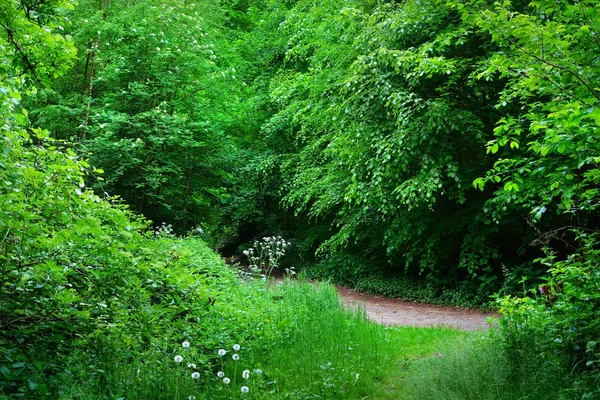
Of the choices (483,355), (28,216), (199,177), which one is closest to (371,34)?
(199,177)

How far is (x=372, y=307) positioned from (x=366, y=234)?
2.81 metres

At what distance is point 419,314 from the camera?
1036 centimetres

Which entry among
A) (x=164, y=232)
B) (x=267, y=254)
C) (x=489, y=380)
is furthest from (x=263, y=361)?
(x=267, y=254)

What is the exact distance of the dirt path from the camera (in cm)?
895

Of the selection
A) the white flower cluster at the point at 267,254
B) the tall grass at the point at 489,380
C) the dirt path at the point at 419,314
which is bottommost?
the dirt path at the point at 419,314

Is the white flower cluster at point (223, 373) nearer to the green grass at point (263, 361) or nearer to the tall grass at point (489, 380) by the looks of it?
the green grass at point (263, 361)

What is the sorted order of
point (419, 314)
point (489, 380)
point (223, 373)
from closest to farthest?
point (223, 373), point (489, 380), point (419, 314)

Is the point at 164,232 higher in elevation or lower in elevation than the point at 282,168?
lower

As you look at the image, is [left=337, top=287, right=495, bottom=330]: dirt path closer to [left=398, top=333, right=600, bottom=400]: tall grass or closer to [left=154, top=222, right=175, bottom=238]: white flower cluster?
[left=154, top=222, right=175, bottom=238]: white flower cluster

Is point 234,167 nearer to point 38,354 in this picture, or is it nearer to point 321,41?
point 321,41

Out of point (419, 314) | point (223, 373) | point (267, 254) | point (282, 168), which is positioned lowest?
point (419, 314)

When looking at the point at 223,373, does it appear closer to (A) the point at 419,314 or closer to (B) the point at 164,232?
(B) the point at 164,232

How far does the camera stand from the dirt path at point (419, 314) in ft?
29.4

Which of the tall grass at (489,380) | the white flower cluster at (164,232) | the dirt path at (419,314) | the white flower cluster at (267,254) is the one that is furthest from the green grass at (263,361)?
the dirt path at (419,314)
